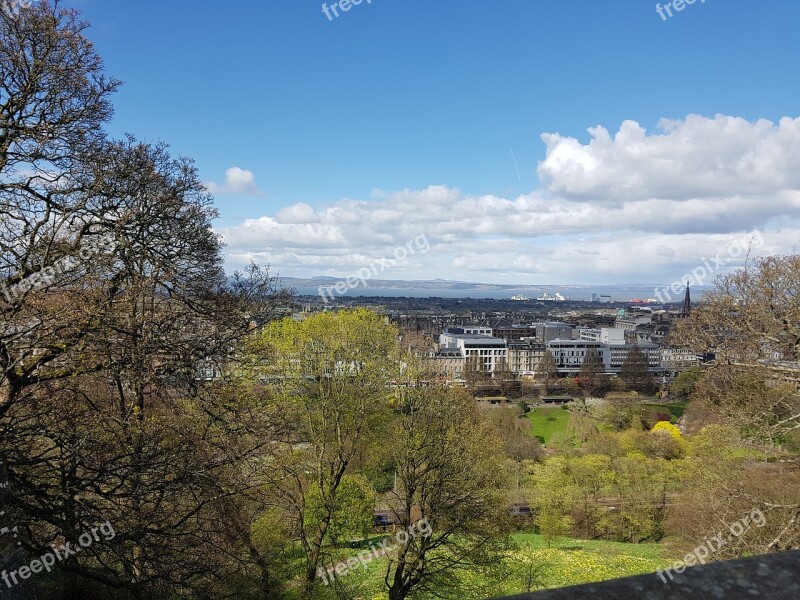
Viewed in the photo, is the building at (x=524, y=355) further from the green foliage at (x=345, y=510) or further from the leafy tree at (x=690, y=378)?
the green foliage at (x=345, y=510)

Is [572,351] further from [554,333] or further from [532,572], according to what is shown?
[532,572]

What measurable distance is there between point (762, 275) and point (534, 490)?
23577 mm

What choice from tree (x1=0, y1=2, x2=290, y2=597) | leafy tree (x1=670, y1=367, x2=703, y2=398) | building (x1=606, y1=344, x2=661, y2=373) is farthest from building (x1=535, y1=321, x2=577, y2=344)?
tree (x1=0, y1=2, x2=290, y2=597)

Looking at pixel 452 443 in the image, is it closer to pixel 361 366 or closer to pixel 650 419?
pixel 361 366

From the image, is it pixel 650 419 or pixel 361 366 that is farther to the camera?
pixel 650 419

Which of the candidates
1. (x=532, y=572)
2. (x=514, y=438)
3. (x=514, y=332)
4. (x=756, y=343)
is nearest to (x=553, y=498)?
(x=532, y=572)

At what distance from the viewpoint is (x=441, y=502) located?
555 inches

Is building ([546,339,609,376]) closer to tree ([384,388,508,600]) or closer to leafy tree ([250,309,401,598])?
leafy tree ([250,309,401,598])

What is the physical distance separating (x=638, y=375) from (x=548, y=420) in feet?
93.2

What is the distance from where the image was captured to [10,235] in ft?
24.7

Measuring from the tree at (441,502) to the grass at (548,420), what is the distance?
134 ft

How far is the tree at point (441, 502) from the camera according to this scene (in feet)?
44.2

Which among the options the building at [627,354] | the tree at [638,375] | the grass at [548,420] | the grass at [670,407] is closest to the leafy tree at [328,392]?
the grass at [548,420]

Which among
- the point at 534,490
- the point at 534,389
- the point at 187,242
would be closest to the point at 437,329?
the point at 534,389
